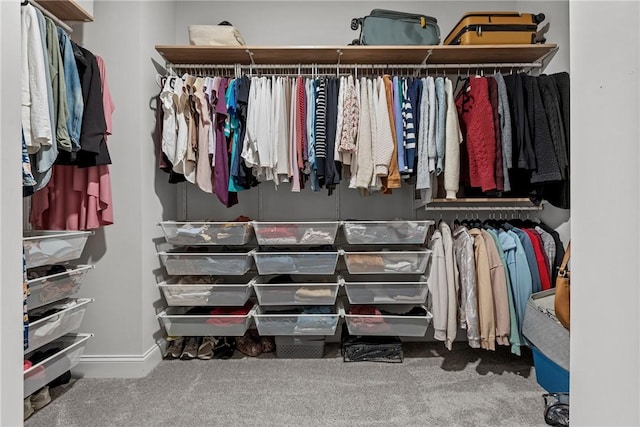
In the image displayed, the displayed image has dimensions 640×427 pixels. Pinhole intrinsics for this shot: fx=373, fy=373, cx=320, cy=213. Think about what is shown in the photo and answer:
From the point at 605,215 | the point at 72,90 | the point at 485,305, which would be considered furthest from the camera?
the point at 485,305

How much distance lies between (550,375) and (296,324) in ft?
4.45

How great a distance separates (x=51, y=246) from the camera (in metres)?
1.63

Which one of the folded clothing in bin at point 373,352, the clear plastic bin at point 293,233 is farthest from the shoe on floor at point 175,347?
the folded clothing in bin at point 373,352

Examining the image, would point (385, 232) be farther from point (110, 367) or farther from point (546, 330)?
point (110, 367)

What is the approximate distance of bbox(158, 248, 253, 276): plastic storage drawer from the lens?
2219 millimetres

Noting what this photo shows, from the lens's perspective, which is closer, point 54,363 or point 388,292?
point 54,363

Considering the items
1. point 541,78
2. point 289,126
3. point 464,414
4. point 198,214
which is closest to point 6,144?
point 289,126

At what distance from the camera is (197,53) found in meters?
2.32

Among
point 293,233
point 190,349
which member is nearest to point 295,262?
point 293,233

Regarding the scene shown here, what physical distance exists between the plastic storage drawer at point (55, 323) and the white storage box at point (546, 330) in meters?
2.29

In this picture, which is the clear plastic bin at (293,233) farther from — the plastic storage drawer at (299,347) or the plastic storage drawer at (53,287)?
the plastic storage drawer at (53,287)

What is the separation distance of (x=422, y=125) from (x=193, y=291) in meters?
1.66

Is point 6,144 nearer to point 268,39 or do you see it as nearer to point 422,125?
point 422,125

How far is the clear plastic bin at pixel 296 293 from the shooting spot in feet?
7.36
